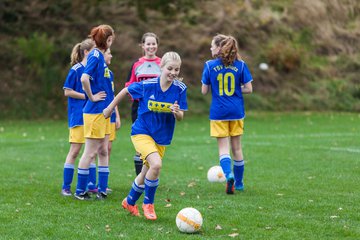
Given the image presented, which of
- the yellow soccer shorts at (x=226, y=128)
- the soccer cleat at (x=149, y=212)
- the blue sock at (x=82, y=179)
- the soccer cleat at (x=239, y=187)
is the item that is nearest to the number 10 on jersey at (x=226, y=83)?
the yellow soccer shorts at (x=226, y=128)

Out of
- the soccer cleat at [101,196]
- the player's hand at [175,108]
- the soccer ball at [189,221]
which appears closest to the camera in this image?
the soccer ball at [189,221]

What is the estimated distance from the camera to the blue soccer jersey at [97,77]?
322 inches

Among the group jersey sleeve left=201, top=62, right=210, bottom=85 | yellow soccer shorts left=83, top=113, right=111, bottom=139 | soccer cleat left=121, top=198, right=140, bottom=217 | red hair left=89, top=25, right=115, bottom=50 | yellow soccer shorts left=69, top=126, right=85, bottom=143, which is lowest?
soccer cleat left=121, top=198, right=140, bottom=217

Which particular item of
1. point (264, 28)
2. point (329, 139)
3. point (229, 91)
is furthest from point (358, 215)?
point (264, 28)

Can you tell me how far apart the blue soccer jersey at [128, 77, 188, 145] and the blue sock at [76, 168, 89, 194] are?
1231 millimetres

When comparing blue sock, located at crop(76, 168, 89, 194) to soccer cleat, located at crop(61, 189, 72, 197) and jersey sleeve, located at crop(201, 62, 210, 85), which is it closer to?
soccer cleat, located at crop(61, 189, 72, 197)

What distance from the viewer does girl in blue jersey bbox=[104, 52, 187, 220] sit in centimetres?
722

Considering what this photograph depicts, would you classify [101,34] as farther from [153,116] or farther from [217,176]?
[217,176]

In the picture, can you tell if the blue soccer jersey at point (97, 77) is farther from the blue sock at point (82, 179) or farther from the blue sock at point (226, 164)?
the blue sock at point (226, 164)

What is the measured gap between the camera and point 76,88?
8.81 metres

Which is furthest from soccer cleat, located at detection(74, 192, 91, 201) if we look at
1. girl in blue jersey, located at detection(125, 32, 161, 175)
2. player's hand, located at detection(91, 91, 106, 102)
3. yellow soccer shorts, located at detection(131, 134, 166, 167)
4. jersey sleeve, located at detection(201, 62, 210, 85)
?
jersey sleeve, located at detection(201, 62, 210, 85)

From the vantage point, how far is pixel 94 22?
86.0ft

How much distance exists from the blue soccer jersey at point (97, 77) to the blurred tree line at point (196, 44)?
1587 cm

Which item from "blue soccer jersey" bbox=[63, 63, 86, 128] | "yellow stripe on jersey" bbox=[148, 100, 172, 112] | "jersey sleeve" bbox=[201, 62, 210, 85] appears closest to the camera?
"yellow stripe on jersey" bbox=[148, 100, 172, 112]
